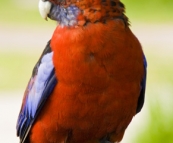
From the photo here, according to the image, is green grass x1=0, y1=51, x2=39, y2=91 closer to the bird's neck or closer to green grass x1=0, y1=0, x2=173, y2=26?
green grass x1=0, y1=0, x2=173, y2=26

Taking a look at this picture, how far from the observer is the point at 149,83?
252 centimetres

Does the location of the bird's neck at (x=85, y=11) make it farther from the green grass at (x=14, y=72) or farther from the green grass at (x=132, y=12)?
the green grass at (x=14, y=72)

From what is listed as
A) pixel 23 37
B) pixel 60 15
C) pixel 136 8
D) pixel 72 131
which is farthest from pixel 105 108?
pixel 23 37

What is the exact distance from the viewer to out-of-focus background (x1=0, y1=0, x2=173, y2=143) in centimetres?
259

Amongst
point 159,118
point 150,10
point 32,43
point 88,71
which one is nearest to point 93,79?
point 88,71

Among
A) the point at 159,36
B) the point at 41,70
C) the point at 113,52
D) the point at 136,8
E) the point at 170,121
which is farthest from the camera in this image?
the point at 159,36

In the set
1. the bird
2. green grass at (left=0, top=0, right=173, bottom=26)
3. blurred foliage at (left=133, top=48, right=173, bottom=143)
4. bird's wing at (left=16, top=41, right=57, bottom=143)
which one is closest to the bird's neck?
the bird

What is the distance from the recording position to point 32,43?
10.5 ft

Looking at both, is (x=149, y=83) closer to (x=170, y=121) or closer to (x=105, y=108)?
(x=170, y=121)

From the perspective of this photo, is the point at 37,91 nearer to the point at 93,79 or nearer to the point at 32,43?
the point at 93,79

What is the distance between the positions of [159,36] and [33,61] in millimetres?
718

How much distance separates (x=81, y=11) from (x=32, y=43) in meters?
1.79

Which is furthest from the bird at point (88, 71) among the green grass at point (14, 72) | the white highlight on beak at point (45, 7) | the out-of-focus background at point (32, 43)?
the green grass at point (14, 72)

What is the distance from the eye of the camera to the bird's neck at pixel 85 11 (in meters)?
1.44
